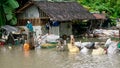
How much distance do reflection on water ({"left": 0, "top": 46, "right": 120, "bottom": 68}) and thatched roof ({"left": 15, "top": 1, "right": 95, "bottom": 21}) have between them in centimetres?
699

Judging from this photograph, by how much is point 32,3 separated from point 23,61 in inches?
476

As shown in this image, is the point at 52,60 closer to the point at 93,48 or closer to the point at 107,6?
the point at 93,48

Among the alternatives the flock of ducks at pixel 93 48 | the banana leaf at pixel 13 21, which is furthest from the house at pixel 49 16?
the flock of ducks at pixel 93 48

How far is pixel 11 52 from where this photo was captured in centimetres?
2577

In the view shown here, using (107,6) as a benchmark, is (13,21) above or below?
above

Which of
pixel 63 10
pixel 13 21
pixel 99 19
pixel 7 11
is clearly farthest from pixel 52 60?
pixel 99 19

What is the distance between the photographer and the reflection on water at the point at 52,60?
1998 cm

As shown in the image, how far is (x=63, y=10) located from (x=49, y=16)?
10.3ft

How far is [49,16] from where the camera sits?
105ft

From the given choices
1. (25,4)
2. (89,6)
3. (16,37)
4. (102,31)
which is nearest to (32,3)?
(25,4)

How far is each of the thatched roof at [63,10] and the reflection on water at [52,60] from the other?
6.99m

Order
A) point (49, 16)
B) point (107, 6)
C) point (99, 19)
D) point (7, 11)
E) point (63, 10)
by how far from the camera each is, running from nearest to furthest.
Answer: point (49, 16), point (7, 11), point (63, 10), point (99, 19), point (107, 6)

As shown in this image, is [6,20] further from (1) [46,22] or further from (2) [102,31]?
(2) [102,31]

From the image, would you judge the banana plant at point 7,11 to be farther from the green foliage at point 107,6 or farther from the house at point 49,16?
the green foliage at point 107,6
